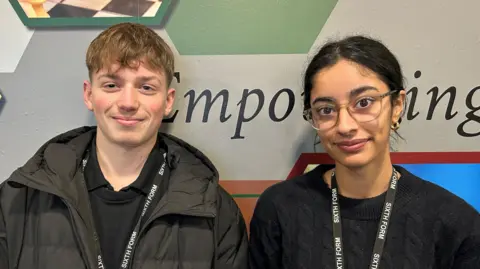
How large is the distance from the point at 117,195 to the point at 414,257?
2.84ft

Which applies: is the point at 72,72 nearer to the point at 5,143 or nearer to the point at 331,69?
the point at 5,143

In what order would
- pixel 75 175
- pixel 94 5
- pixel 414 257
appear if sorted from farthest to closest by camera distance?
pixel 94 5 < pixel 75 175 < pixel 414 257

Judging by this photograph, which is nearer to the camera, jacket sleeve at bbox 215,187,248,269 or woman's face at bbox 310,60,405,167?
woman's face at bbox 310,60,405,167

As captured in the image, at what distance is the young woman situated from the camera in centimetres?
119

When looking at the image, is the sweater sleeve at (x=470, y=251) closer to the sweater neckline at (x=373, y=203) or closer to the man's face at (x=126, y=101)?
the sweater neckline at (x=373, y=203)

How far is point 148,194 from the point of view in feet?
4.43

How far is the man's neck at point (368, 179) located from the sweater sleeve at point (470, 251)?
0.25 m

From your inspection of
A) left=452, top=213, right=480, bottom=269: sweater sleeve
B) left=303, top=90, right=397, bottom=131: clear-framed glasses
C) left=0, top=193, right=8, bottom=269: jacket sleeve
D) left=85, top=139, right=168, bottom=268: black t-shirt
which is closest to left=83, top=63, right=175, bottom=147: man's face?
left=85, top=139, right=168, bottom=268: black t-shirt

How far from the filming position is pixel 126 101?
1279 millimetres

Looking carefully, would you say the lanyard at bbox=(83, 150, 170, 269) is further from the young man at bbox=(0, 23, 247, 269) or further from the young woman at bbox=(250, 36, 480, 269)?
the young woman at bbox=(250, 36, 480, 269)

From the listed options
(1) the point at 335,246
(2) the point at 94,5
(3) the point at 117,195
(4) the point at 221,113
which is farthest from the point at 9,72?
(1) the point at 335,246

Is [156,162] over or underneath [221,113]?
underneath

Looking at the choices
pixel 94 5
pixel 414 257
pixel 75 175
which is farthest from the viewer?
pixel 94 5

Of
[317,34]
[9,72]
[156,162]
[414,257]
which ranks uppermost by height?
[317,34]
